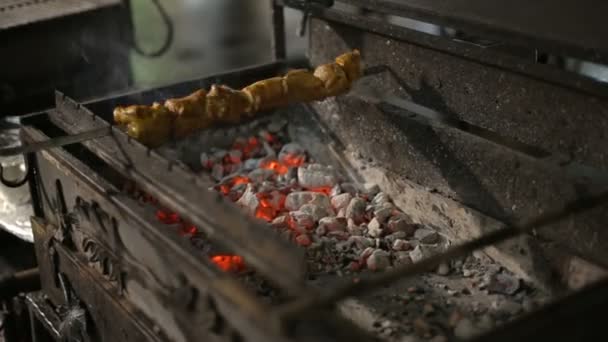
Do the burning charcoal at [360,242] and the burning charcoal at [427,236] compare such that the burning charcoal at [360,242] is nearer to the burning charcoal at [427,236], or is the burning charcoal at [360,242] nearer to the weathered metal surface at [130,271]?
the burning charcoal at [427,236]

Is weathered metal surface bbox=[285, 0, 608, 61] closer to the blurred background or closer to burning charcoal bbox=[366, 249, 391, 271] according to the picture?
burning charcoal bbox=[366, 249, 391, 271]

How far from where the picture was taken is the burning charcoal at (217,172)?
12.4 ft

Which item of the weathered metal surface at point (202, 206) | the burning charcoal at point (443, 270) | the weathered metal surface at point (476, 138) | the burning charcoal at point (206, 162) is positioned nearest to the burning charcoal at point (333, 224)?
the weathered metal surface at point (476, 138)

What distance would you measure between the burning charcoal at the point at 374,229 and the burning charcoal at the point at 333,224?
0.35 feet

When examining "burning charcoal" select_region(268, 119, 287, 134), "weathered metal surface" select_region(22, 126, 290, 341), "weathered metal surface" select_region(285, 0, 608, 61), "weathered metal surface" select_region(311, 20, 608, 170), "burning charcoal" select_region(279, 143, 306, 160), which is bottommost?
"burning charcoal" select_region(279, 143, 306, 160)

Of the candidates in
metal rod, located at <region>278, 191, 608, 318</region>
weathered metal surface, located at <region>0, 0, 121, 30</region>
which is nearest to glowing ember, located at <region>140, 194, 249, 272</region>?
metal rod, located at <region>278, 191, 608, 318</region>

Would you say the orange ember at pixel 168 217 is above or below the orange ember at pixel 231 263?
above

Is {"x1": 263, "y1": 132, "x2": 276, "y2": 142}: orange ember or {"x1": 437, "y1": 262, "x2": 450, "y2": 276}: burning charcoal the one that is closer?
{"x1": 437, "y1": 262, "x2": 450, "y2": 276}: burning charcoal

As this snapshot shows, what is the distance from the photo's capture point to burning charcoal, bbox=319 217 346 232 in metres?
3.27

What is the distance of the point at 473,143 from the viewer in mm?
2984

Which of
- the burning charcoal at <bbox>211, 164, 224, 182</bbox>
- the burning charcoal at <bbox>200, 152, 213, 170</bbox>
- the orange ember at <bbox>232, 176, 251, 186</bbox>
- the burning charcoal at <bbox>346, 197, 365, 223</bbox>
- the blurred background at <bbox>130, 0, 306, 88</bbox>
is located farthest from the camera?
the blurred background at <bbox>130, 0, 306, 88</bbox>

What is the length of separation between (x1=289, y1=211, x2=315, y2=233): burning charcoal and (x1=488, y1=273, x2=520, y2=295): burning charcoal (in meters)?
0.77

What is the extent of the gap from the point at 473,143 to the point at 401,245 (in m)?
0.47

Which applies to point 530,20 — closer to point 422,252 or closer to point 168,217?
point 422,252
